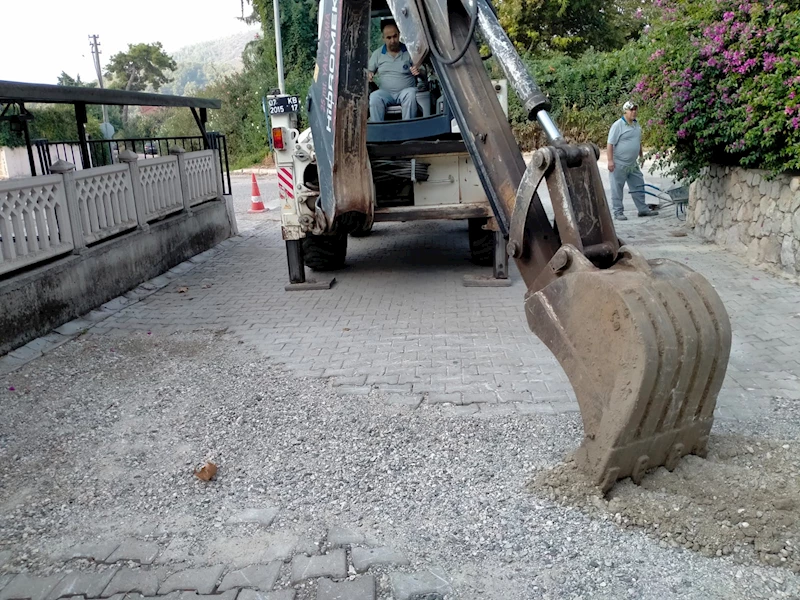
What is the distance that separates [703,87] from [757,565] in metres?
6.63

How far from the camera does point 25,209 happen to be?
20.1 ft

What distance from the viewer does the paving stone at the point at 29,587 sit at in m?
2.76

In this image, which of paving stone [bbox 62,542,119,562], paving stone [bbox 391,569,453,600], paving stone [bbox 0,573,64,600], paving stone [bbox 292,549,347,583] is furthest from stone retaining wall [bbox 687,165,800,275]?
paving stone [bbox 0,573,64,600]

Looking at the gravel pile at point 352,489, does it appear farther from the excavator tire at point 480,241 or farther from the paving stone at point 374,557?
the excavator tire at point 480,241

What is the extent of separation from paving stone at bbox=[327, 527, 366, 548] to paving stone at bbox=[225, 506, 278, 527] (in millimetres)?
323

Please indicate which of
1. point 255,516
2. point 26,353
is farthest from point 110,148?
point 255,516

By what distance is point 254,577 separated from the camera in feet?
9.13

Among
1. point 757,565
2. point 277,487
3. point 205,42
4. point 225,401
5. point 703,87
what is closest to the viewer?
point 757,565

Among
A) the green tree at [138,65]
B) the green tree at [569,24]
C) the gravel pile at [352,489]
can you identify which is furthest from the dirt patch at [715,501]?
the green tree at [138,65]

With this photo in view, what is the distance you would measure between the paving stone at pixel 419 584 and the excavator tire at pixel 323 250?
17.7 feet

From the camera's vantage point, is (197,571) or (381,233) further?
(381,233)

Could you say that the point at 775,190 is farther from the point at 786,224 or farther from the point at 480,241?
the point at 480,241

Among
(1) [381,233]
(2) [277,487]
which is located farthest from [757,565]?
(1) [381,233]

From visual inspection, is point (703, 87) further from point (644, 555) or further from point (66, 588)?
point (66, 588)
